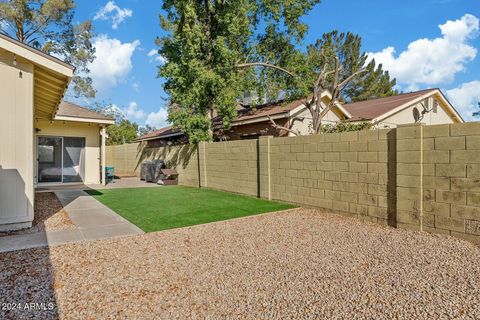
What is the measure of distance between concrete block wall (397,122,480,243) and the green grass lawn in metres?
3.51

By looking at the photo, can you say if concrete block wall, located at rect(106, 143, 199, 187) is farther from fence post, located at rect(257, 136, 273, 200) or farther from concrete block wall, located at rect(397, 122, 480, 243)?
concrete block wall, located at rect(397, 122, 480, 243)

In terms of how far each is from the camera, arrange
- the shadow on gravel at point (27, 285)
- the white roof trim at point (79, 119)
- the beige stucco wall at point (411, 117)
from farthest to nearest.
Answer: the beige stucco wall at point (411, 117)
the white roof trim at point (79, 119)
the shadow on gravel at point (27, 285)

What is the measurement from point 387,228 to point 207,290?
172 inches

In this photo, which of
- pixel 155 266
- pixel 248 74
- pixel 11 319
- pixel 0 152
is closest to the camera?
pixel 11 319

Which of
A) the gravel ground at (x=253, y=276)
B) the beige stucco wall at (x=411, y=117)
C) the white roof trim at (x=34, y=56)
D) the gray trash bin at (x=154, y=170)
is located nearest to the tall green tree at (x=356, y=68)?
the beige stucco wall at (x=411, y=117)

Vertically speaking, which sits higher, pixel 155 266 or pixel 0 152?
pixel 0 152

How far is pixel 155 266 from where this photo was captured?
14.5ft

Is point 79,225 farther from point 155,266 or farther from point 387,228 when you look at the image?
point 387,228

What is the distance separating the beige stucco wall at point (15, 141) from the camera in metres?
6.05

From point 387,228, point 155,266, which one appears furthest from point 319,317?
point 387,228

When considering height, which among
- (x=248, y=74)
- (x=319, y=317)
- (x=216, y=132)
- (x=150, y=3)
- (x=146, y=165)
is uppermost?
(x=150, y=3)

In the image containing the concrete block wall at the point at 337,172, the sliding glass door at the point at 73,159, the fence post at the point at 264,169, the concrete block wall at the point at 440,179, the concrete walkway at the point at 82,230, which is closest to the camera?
the concrete block wall at the point at 440,179

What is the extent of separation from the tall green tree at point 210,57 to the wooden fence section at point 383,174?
12.8 ft

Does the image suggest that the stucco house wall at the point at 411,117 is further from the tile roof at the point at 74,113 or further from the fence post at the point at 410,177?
the tile roof at the point at 74,113
